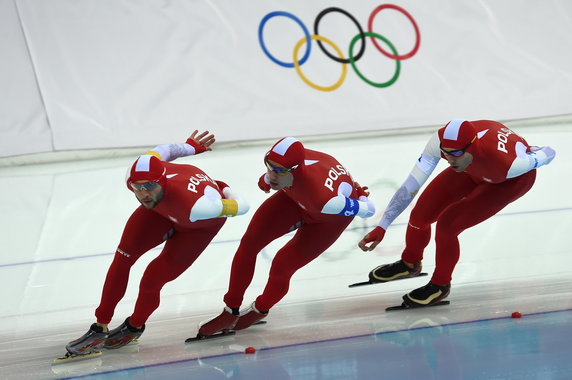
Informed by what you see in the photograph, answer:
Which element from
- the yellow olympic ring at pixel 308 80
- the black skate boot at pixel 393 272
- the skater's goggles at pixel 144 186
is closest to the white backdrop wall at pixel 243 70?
the yellow olympic ring at pixel 308 80

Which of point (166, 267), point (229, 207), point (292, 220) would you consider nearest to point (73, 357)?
point (166, 267)

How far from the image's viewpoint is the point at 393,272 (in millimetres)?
5094

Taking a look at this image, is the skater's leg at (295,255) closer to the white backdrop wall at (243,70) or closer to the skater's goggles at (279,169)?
the skater's goggles at (279,169)

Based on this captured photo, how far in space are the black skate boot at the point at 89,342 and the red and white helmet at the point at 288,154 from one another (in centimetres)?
126

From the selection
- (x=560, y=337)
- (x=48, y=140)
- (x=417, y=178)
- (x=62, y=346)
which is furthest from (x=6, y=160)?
(x=560, y=337)

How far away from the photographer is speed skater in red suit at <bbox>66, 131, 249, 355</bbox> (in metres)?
4.15

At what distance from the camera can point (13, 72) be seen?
896 cm

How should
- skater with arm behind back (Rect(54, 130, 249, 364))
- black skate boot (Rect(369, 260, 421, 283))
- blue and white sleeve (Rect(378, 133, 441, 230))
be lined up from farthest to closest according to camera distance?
1. black skate boot (Rect(369, 260, 421, 283))
2. blue and white sleeve (Rect(378, 133, 441, 230))
3. skater with arm behind back (Rect(54, 130, 249, 364))

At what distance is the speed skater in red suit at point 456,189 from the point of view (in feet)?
14.5

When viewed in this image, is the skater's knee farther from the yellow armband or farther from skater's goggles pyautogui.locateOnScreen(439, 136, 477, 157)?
the yellow armband

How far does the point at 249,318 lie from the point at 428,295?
1039 millimetres

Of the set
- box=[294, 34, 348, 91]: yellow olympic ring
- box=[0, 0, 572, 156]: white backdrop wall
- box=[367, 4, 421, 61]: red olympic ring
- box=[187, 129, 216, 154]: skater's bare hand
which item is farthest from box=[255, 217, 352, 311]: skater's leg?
box=[367, 4, 421, 61]: red olympic ring

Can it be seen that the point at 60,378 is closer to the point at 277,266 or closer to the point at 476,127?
the point at 277,266

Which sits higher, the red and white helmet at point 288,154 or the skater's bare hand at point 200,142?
the red and white helmet at point 288,154
